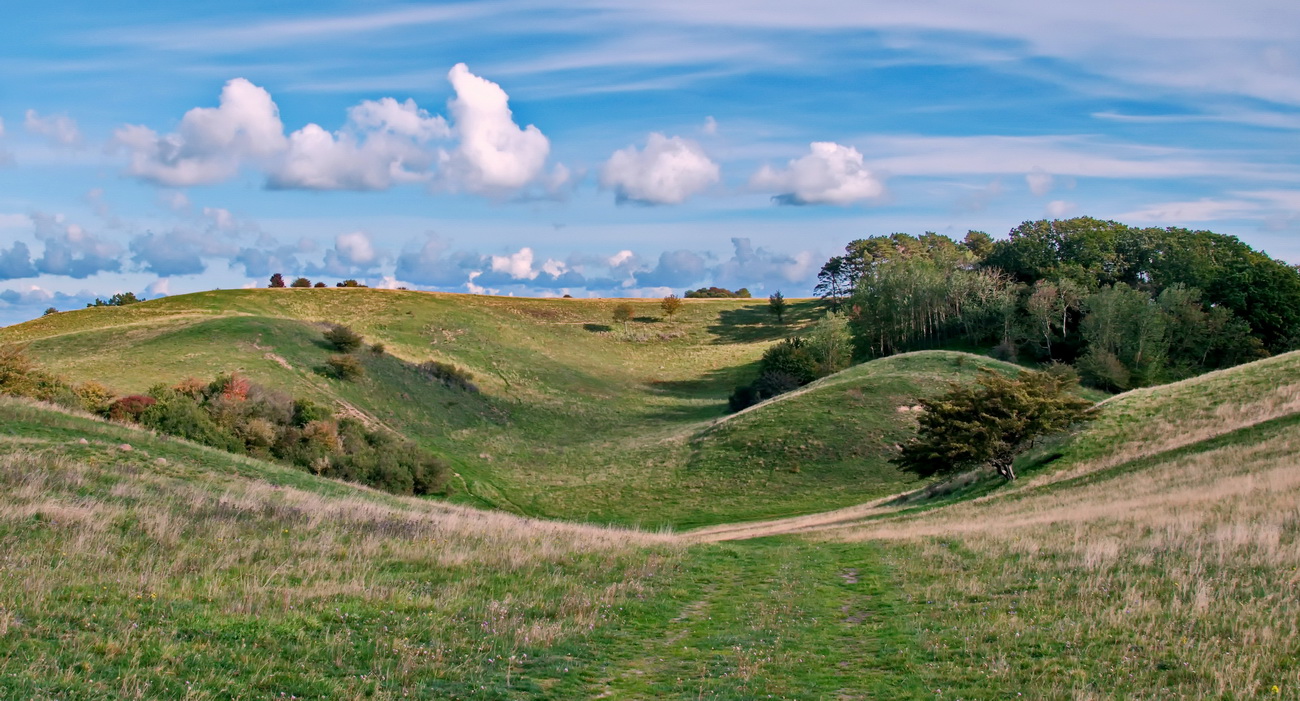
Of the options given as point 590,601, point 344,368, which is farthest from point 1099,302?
point 590,601

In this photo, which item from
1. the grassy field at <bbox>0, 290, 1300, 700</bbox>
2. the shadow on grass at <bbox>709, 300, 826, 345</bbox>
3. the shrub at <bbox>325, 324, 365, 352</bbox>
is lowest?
the grassy field at <bbox>0, 290, 1300, 700</bbox>

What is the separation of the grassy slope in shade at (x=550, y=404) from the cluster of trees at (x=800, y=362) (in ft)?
16.6

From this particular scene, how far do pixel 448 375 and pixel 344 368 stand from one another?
15344 mm

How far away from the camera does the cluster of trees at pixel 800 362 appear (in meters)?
89.4

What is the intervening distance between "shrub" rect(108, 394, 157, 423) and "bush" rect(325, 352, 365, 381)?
29.1 meters

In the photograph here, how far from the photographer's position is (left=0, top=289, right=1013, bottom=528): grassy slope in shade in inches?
2196

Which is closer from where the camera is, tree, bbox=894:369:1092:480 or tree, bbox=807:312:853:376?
tree, bbox=894:369:1092:480

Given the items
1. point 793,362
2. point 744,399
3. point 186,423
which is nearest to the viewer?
point 186,423

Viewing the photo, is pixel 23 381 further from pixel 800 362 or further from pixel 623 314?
pixel 623 314

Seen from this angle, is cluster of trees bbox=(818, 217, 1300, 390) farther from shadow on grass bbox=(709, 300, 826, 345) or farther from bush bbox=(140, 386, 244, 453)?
bush bbox=(140, 386, 244, 453)

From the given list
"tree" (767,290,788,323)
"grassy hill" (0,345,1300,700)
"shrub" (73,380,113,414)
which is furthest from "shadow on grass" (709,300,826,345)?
"grassy hill" (0,345,1300,700)

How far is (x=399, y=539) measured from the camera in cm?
1585

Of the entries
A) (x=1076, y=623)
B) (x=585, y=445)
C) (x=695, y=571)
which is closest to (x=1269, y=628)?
(x=1076, y=623)

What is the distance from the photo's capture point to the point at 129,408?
38031 mm
